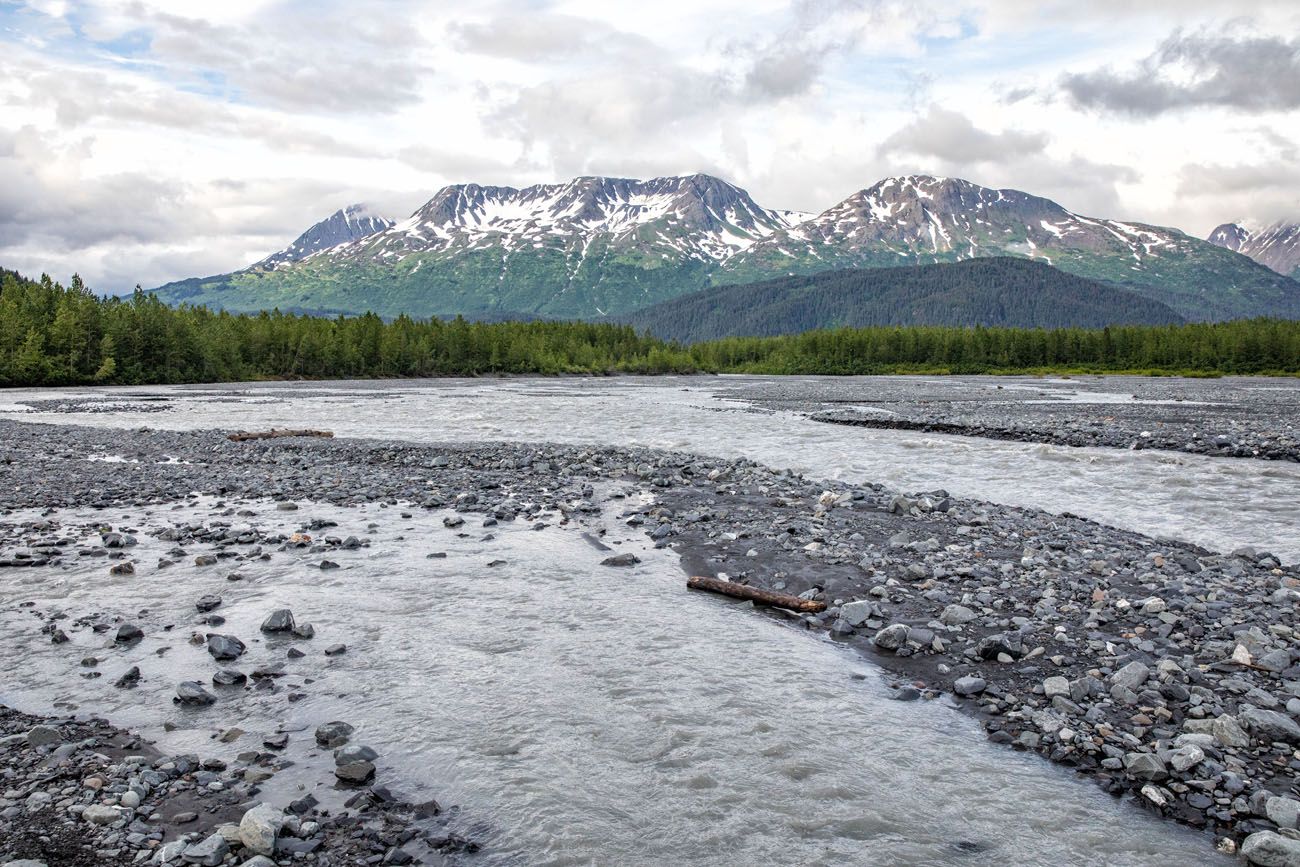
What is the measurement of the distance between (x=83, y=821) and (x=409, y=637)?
4.97m

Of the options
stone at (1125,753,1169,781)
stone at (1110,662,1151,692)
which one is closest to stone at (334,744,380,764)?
stone at (1125,753,1169,781)

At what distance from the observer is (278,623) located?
11.2 metres

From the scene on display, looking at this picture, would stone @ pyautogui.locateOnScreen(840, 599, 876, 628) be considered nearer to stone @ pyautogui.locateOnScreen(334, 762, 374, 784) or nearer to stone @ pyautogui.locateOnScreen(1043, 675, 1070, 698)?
stone @ pyautogui.locateOnScreen(1043, 675, 1070, 698)

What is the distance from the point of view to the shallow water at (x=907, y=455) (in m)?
20.4

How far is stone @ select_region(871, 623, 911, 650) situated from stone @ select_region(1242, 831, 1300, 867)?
15.9 ft

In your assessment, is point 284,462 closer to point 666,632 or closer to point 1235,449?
point 666,632

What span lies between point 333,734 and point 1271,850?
829 centimetres

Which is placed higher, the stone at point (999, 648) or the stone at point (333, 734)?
the stone at point (999, 648)

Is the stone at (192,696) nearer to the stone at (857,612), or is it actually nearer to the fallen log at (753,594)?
the fallen log at (753,594)

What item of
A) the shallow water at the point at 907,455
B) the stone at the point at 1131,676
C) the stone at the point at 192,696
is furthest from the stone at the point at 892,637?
the shallow water at the point at 907,455

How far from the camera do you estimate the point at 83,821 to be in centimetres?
641

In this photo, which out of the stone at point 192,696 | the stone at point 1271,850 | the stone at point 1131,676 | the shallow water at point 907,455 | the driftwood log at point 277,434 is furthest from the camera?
the driftwood log at point 277,434

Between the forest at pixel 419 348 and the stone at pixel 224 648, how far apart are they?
107709mm

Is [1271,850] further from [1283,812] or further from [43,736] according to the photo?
[43,736]
